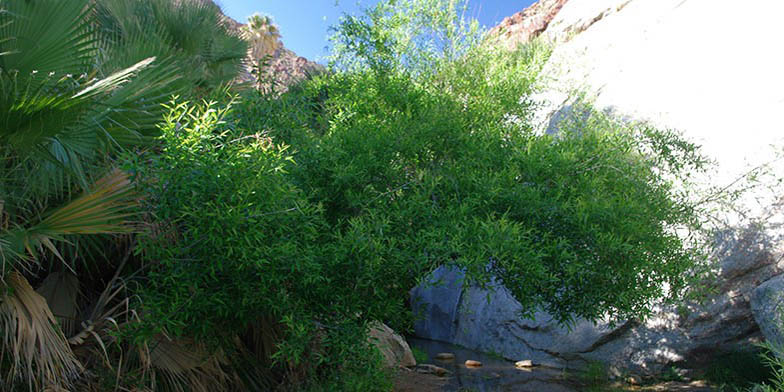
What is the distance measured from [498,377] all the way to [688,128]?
18.1 feet

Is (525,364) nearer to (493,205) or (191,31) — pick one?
(493,205)

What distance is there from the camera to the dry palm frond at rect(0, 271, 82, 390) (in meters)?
4.20

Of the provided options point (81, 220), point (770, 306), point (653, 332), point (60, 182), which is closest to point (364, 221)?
point (81, 220)

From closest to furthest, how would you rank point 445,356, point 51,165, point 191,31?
point 51,165 → point 191,31 → point 445,356

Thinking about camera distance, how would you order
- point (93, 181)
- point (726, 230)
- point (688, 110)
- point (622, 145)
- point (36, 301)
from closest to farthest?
point (36, 301) → point (93, 181) → point (622, 145) → point (726, 230) → point (688, 110)

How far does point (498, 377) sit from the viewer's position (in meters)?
10.2

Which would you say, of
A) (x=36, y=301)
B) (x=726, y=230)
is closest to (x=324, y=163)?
(x=36, y=301)

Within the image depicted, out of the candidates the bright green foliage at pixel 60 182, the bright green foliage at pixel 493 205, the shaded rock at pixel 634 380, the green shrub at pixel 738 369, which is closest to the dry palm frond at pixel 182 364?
the bright green foliage at pixel 60 182

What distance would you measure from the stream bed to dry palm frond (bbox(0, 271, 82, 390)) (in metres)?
5.83

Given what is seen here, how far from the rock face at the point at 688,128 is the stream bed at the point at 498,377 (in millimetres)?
564

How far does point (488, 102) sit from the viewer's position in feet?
27.0

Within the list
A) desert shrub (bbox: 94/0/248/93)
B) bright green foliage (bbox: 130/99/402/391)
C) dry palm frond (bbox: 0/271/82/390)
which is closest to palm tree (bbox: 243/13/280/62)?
desert shrub (bbox: 94/0/248/93)

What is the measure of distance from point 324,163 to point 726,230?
6781 millimetres

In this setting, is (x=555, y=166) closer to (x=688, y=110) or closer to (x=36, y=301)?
(x=36, y=301)
